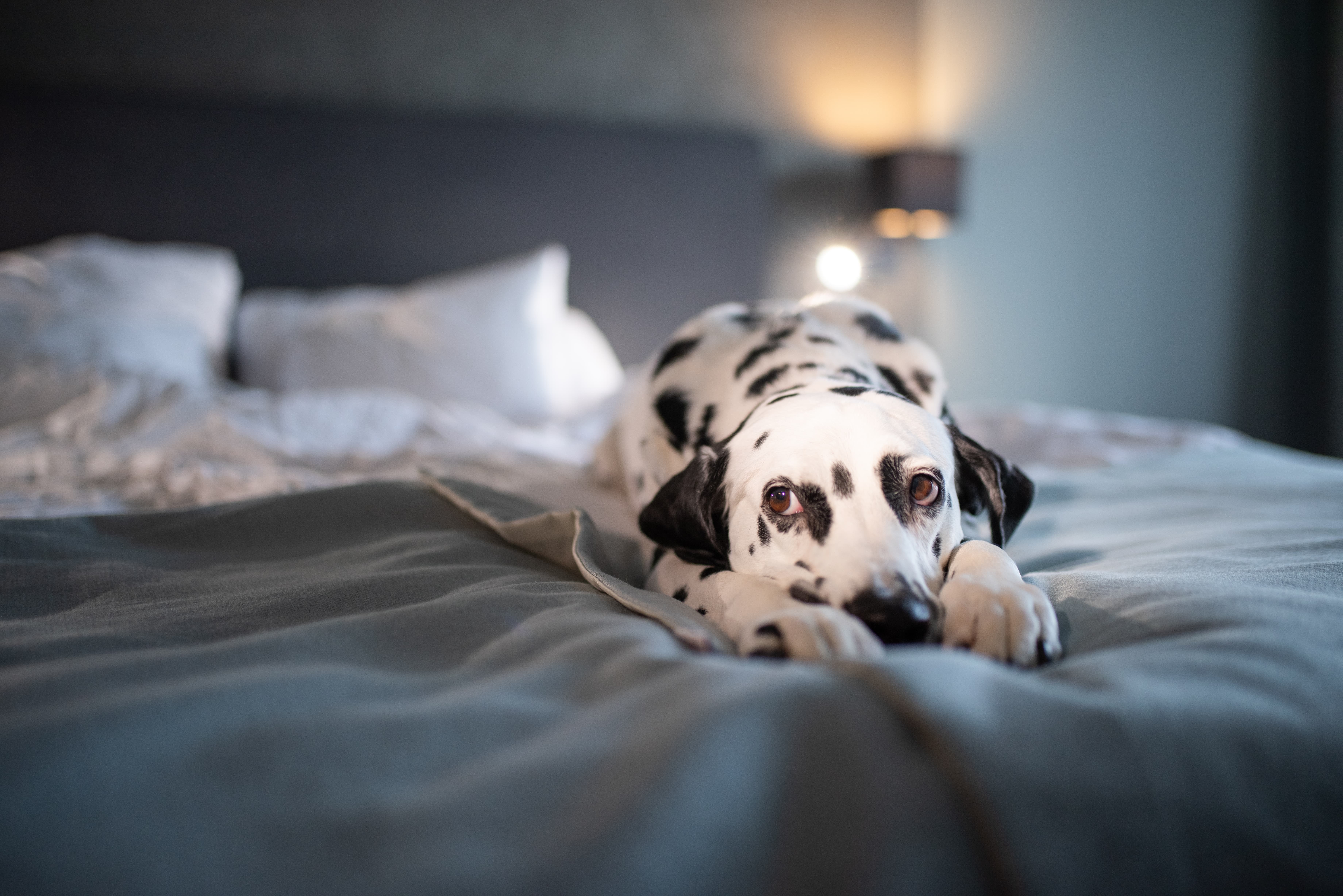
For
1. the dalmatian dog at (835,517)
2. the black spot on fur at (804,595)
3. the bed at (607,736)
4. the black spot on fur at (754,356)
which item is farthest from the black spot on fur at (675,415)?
the black spot on fur at (804,595)

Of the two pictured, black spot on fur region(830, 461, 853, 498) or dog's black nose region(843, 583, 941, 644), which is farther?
black spot on fur region(830, 461, 853, 498)

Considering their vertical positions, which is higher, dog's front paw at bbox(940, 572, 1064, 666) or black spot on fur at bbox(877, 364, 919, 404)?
black spot on fur at bbox(877, 364, 919, 404)

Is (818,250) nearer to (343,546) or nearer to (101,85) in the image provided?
(101,85)

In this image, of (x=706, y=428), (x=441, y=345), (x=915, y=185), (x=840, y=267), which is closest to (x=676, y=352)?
(x=706, y=428)

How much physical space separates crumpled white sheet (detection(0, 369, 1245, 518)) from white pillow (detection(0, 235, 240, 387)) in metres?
0.17

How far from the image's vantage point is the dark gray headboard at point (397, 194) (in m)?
3.21

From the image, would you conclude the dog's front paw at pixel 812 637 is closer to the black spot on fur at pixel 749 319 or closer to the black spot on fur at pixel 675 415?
the black spot on fur at pixel 675 415

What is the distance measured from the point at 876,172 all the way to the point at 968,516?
10.7 feet

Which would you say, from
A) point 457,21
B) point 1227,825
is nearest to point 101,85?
point 457,21

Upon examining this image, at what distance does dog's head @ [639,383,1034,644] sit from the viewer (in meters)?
0.91

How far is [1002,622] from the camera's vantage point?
84cm

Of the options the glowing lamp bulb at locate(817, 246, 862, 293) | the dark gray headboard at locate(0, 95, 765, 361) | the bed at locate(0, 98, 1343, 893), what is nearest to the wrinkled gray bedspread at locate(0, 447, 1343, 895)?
the bed at locate(0, 98, 1343, 893)

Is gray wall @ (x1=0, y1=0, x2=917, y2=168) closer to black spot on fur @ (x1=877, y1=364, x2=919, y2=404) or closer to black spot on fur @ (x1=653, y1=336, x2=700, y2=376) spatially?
black spot on fur @ (x1=653, y1=336, x2=700, y2=376)

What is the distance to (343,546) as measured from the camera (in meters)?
1.29
